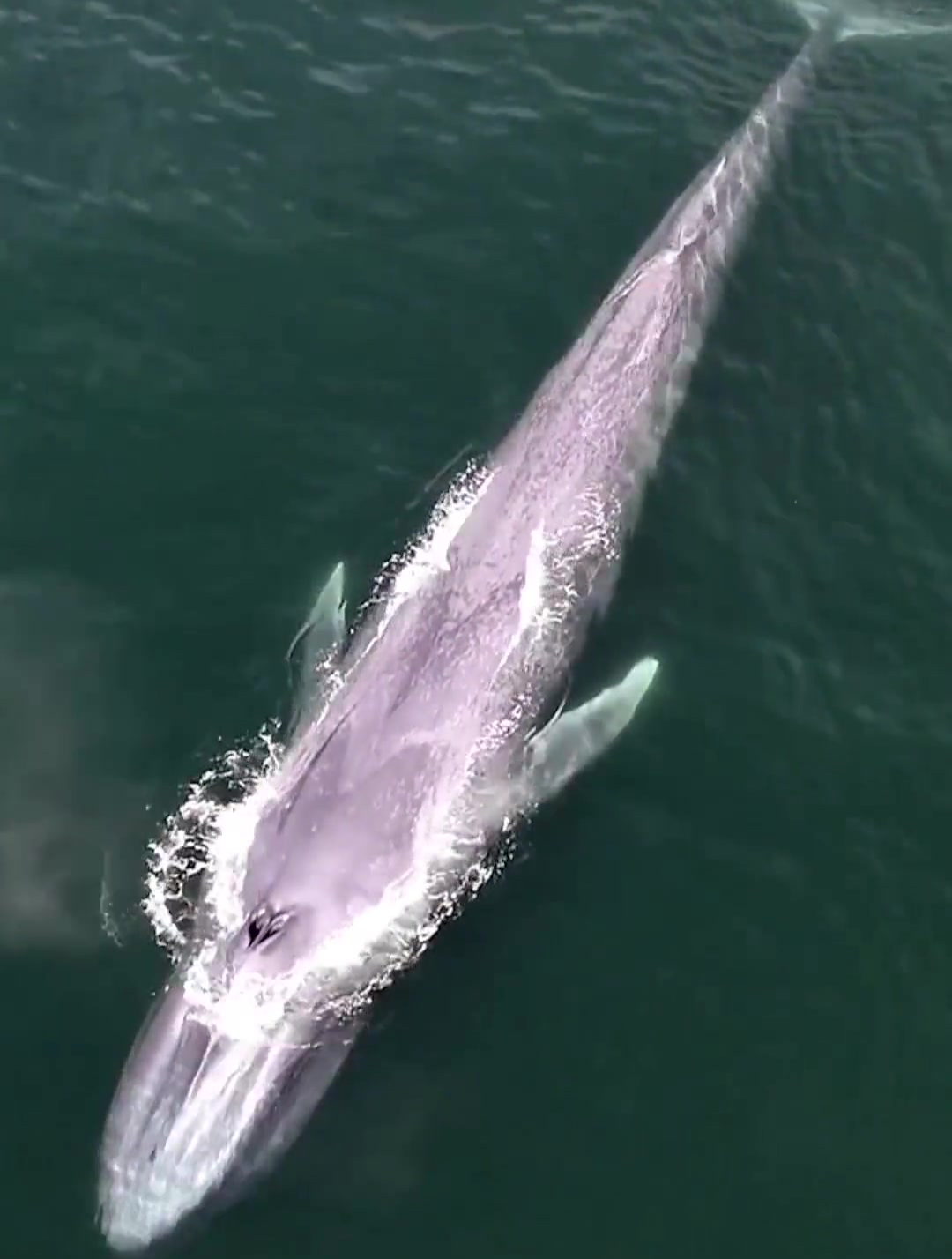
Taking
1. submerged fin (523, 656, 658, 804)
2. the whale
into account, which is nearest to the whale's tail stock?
the whale

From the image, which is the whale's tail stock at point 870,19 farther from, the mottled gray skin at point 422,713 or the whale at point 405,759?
the whale at point 405,759

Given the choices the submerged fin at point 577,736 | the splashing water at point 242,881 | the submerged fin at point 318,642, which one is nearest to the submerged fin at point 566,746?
the submerged fin at point 577,736

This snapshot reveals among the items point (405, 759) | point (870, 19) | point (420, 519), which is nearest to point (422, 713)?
point (405, 759)

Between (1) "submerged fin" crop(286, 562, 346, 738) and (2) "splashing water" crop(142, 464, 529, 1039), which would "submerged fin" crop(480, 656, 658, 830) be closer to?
(2) "splashing water" crop(142, 464, 529, 1039)

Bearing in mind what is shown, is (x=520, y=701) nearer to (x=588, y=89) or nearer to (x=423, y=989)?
(x=423, y=989)

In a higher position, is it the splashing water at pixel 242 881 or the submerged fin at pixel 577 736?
the submerged fin at pixel 577 736

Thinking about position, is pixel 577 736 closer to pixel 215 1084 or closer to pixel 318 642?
pixel 318 642

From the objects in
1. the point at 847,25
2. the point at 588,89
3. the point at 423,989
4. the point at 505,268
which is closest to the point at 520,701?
the point at 423,989
